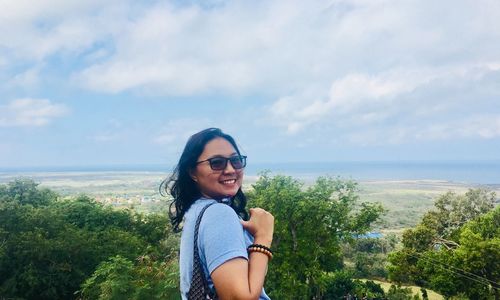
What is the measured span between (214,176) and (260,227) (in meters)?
0.31

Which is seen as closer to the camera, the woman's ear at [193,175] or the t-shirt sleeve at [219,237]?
the t-shirt sleeve at [219,237]

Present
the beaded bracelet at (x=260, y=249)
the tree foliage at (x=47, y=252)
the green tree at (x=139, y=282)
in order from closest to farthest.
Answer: the beaded bracelet at (x=260, y=249) < the green tree at (x=139, y=282) < the tree foliage at (x=47, y=252)

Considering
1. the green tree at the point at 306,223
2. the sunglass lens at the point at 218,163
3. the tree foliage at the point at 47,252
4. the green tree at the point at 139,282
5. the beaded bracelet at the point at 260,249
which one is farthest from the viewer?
the green tree at the point at 306,223

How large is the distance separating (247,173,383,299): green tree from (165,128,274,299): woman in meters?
15.8

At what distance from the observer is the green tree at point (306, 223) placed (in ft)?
58.2

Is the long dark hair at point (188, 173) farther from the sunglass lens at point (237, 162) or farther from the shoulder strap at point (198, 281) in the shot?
the shoulder strap at point (198, 281)

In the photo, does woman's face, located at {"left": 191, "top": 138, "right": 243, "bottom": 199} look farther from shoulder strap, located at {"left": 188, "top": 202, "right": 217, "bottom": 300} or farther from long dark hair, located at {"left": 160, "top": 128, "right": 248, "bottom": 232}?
shoulder strap, located at {"left": 188, "top": 202, "right": 217, "bottom": 300}

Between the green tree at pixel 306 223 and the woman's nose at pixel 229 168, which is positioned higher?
the woman's nose at pixel 229 168

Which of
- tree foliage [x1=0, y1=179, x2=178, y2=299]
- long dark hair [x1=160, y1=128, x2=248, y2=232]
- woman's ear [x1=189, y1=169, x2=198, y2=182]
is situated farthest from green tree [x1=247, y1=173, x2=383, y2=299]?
woman's ear [x1=189, y1=169, x2=198, y2=182]

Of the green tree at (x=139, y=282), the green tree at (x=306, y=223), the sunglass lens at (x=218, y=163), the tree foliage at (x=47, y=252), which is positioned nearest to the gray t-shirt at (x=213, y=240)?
the sunglass lens at (x=218, y=163)

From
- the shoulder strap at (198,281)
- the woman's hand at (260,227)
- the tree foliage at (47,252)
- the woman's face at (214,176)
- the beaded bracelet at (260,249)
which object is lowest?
the tree foliage at (47,252)

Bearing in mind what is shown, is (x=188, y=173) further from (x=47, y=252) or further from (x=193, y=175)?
(x=47, y=252)

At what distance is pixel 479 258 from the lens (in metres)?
19.2

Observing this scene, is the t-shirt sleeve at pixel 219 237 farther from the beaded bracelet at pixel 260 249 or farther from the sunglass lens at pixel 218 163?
the sunglass lens at pixel 218 163
